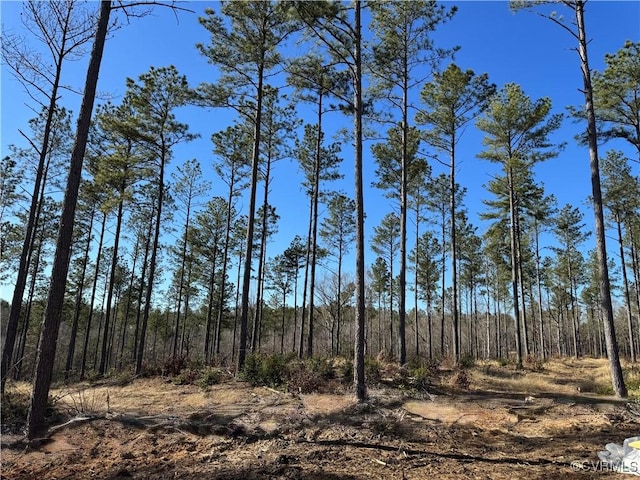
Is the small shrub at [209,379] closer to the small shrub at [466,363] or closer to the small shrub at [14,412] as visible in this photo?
the small shrub at [14,412]

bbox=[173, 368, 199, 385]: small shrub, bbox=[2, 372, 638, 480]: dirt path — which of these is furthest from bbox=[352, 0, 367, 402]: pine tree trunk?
bbox=[173, 368, 199, 385]: small shrub

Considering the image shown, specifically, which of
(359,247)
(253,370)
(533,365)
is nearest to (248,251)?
(253,370)

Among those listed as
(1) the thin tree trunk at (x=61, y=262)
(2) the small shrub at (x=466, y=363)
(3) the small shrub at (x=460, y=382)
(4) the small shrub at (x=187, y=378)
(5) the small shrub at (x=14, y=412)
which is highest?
(1) the thin tree trunk at (x=61, y=262)

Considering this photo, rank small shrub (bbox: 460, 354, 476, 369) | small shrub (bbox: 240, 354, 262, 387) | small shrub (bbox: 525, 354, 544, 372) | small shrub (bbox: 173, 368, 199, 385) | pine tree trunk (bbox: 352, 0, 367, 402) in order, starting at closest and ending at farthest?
pine tree trunk (bbox: 352, 0, 367, 402), small shrub (bbox: 240, 354, 262, 387), small shrub (bbox: 173, 368, 199, 385), small shrub (bbox: 460, 354, 476, 369), small shrub (bbox: 525, 354, 544, 372)

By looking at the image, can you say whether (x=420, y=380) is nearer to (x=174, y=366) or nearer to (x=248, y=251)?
(x=248, y=251)

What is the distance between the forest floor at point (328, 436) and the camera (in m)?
4.95

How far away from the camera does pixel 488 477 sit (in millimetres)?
4473

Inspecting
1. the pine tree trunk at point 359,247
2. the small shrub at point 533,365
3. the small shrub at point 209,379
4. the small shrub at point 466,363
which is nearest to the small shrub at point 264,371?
the small shrub at point 209,379

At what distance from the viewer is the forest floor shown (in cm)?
495

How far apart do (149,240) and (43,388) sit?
1766 cm

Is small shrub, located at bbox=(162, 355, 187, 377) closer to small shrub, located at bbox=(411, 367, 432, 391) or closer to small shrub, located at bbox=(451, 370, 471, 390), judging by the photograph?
small shrub, located at bbox=(411, 367, 432, 391)

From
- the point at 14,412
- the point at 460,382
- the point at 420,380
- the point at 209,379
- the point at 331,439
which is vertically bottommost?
the point at 14,412

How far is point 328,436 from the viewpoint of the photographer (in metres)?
6.35

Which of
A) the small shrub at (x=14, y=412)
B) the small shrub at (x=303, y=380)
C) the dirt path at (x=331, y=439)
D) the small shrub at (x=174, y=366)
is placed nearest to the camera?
the dirt path at (x=331, y=439)
